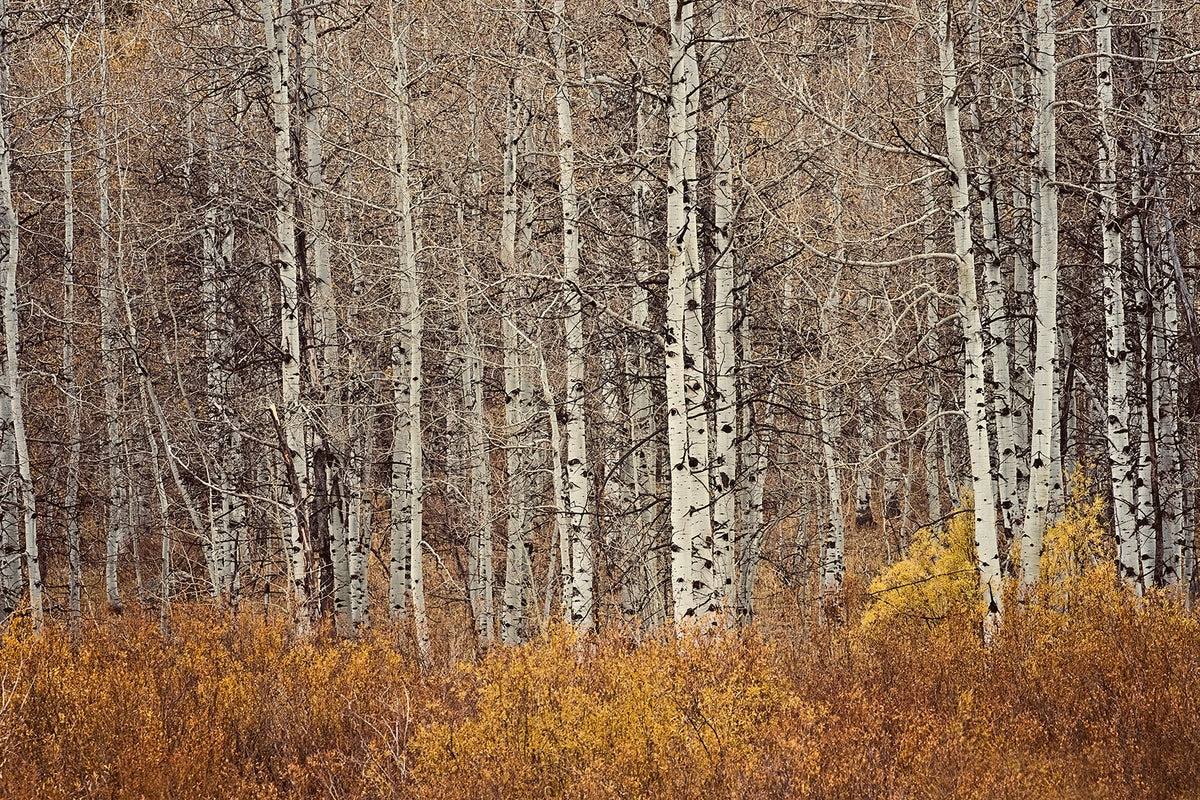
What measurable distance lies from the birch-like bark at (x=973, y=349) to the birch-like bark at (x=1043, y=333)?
0.63 metres

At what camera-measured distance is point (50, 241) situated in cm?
1905

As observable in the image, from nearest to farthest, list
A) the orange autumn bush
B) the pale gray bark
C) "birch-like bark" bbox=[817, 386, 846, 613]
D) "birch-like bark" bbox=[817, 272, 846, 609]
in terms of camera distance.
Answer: the orange autumn bush < the pale gray bark < "birch-like bark" bbox=[817, 272, 846, 609] < "birch-like bark" bbox=[817, 386, 846, 613]

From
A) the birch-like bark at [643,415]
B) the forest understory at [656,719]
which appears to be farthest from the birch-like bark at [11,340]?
the birch-like bark at [643,415]

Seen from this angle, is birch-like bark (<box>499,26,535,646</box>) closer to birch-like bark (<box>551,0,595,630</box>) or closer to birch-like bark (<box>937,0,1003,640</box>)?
birch-like bark (<box>551,0,595,630</box>)

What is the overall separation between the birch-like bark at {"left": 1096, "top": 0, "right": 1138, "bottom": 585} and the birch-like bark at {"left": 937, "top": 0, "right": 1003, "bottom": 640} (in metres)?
2.06

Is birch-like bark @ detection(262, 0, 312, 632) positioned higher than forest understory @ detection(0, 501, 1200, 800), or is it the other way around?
birch-like bark @ detection(262, 0, 312, 632)

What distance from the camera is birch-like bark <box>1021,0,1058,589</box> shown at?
9070 mm

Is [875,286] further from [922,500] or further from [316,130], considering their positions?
[922,500]

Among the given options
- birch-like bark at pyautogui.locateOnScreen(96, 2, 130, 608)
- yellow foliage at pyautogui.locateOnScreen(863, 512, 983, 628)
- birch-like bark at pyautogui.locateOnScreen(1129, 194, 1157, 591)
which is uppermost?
birch-like bark at pyautogui.locateOnScreen(96, 2, 130, 608)

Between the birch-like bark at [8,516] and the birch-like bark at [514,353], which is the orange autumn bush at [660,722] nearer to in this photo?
the birch-like bark at [8,516]

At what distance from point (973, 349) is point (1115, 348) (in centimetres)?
264

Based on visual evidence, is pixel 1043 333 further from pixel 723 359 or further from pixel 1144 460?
pixel 723 359

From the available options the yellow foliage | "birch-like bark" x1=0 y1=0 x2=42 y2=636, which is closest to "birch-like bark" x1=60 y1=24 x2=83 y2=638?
"birch-like bark" x1=0 y1=0 x2=42 y2=636

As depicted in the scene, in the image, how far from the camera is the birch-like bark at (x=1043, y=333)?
9070mm
